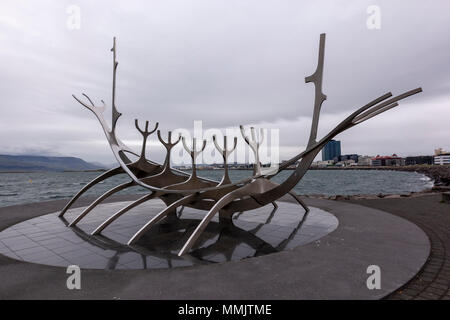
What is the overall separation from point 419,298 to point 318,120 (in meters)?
6.35

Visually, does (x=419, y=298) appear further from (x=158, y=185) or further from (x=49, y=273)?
(x=158, y=185)

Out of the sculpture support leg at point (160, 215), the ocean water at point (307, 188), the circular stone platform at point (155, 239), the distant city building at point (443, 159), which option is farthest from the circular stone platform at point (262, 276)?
the distant city building at point (443, 159)

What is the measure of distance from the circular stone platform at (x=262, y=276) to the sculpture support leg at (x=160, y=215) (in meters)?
2.20

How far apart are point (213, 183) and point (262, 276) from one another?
6563 millimetres

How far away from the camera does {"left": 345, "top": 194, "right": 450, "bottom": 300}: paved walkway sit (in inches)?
183

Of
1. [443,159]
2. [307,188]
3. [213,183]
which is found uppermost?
[443,159]

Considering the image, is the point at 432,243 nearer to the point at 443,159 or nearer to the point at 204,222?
the point at 204,222

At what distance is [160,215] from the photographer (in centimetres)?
839

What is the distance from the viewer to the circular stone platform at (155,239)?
6.77 meters

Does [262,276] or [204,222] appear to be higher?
[204,222]

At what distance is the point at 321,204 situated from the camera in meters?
15.0

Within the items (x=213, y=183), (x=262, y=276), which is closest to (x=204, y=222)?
(x=262, y=276)

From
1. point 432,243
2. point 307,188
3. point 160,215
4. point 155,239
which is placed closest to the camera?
point 432,243

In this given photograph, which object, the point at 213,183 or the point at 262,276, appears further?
the point at 213,183
